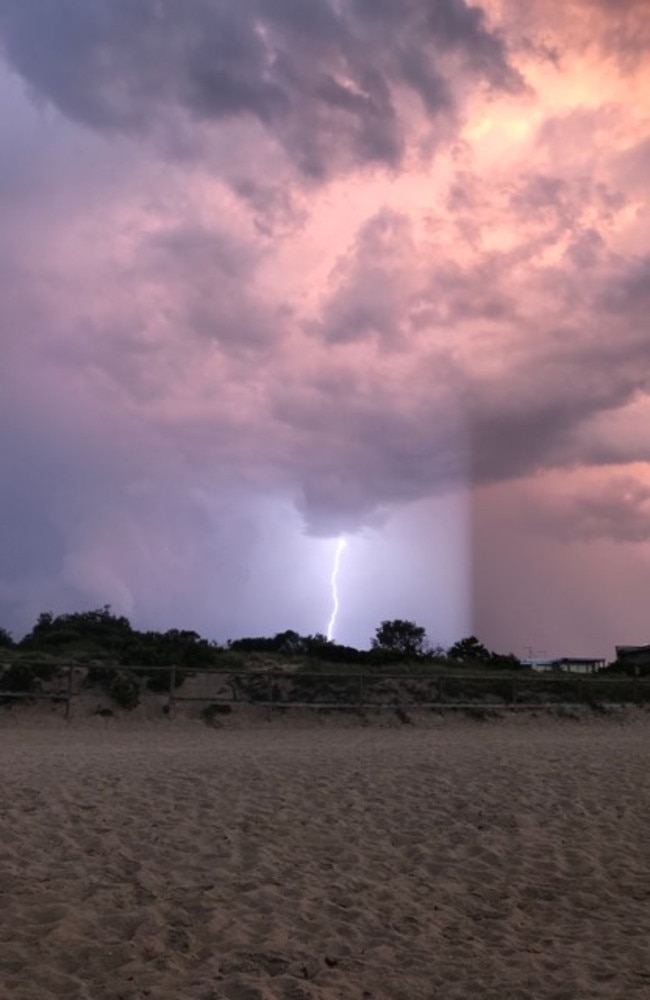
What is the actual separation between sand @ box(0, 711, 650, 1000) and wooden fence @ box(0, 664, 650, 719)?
41.0 feet

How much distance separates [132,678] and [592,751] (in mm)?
15641

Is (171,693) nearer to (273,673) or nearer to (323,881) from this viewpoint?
(273,673)

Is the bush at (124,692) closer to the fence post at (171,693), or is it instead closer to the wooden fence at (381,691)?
the wooden fence at (381,691)

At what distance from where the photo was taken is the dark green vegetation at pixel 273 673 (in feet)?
92.9

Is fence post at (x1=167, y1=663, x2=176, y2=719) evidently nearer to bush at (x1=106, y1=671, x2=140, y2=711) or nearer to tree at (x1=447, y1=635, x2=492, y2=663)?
bush at (x1=106, y1=671, x2=140, y2=711)

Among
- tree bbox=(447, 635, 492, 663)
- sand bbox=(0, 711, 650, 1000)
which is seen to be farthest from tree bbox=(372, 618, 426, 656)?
sand bbox=(0, 711, 650, 1000)

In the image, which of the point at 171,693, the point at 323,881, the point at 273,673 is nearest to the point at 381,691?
the point at 273,673

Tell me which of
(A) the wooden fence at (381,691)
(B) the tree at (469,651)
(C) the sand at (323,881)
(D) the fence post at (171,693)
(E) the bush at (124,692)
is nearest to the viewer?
(C) the sand at (323,881)

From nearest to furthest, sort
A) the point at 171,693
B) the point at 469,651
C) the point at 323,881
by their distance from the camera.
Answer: the point at 323,881 → the point at 171,693 → the point at 469,651

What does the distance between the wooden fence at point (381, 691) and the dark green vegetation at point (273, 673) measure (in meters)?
0.04

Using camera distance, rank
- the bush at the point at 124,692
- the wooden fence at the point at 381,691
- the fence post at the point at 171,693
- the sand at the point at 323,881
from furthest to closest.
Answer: the wooden fence at the point at 381,691 < the bush at the point at 124,692 < the fence post at the point at 171,693 < the sand at the point at 323,881

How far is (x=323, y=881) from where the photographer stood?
779 cm

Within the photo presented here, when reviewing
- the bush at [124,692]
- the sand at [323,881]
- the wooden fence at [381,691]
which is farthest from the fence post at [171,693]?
the sand at [323,881]

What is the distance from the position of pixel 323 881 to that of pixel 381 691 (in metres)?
23.5
